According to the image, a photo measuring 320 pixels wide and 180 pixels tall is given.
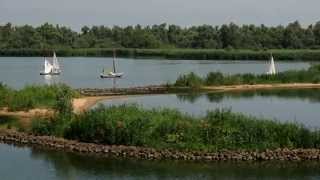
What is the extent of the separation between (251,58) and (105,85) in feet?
155

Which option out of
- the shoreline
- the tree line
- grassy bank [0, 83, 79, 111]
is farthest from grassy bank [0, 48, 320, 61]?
grassy bank [0, 83, 79, 111]

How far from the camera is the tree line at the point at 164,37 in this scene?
12325cm

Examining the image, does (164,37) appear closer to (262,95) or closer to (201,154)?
(262,95)

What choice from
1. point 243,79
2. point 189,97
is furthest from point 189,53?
point 189,97

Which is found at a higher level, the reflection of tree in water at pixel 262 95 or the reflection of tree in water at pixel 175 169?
the reflection of tree in water at pixel 262 95

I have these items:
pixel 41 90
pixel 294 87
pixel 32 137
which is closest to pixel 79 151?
pixel 32 137

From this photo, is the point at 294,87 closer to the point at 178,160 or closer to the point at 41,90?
the point at 41,90

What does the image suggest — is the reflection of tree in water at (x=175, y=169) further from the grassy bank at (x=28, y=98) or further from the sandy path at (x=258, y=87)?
the sandy path at (x=258, y=87)

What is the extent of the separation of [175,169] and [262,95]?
27038 mm

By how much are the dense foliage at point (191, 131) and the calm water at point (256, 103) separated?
22.0 ft

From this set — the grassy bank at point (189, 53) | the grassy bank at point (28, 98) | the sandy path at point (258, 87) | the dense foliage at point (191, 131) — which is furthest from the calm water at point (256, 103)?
the grassy bank at point (189, 53)

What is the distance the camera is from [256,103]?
Answer: 43.5 m

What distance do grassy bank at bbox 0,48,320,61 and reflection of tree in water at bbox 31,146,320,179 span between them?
78015 millimetres

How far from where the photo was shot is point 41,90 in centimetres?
3906
